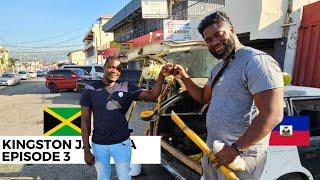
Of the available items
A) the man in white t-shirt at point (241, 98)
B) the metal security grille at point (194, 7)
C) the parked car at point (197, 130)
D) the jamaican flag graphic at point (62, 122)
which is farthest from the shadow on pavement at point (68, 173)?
the metal security grille at point (194, 7)

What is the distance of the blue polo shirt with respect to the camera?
3.42m

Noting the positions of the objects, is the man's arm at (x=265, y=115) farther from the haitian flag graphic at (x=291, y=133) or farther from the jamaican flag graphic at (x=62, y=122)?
the jamaican flag graphic at (x=62, y=122)

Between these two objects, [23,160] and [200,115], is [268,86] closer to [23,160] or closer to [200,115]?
[200,115]

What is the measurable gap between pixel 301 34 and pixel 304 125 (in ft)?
23.0

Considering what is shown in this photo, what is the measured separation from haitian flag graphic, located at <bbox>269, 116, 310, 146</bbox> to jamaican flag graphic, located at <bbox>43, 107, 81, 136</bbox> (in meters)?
2.65

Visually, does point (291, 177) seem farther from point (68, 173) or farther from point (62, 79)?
point (62, 79)

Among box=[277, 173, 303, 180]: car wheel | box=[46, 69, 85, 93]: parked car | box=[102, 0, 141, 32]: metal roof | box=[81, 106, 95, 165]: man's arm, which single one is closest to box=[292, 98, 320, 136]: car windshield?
box=[277, 173, 303, 180]: car wheel

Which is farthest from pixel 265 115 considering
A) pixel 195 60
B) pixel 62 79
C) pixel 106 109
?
pixel 62 79

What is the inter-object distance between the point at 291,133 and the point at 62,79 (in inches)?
771

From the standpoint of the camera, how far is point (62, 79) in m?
21.6

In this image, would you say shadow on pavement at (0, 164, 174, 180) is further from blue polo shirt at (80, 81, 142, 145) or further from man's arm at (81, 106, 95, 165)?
blue polo shirt at (80, 81, 142, 145)

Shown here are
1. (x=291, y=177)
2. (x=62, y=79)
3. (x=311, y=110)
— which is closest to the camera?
(x=291, y=177)

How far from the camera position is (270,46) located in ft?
41.1

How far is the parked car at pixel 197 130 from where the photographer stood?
3465 mm
